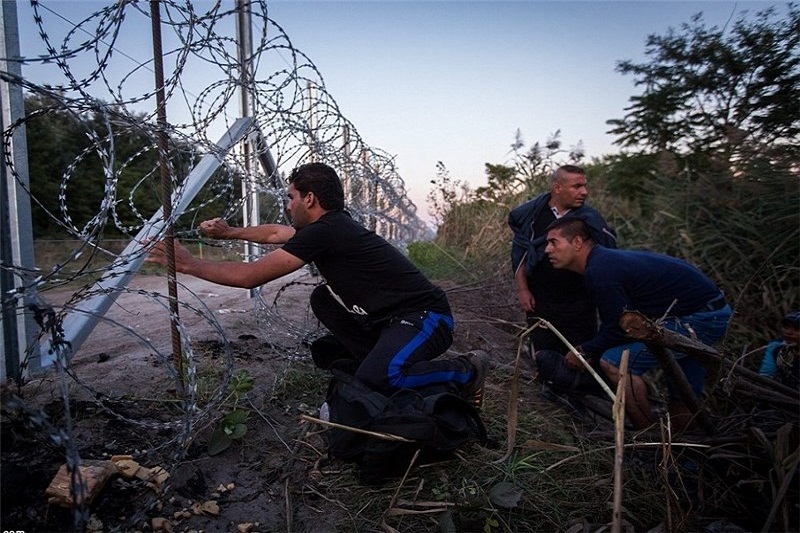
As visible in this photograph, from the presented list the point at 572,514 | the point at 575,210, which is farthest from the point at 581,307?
the point at 572,514

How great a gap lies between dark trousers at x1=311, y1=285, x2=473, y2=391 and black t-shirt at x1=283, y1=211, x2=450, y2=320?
0.28 ft

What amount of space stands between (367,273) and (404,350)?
47cm

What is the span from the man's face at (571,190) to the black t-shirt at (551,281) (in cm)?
17

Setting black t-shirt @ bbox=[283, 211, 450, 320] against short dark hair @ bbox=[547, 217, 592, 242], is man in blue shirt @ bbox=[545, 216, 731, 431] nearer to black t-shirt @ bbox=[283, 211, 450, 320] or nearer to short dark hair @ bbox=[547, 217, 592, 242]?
short dark hair @ bbox=[547, 217, 592, 242]

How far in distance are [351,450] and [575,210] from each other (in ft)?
8.90

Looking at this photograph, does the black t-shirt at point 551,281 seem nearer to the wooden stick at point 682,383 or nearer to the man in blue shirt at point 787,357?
the man in blue shirt at point 787,357

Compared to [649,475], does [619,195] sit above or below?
above

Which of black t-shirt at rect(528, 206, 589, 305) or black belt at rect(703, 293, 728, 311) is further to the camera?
black t-shirt at rect(528, 206, 589, 305)

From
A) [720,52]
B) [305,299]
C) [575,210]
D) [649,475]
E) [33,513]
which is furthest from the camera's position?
[720,52]

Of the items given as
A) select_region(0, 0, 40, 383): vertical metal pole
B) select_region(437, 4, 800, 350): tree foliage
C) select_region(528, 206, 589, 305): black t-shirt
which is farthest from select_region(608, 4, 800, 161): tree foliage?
select_region(0, 0, 40, 383): vertical metal pole

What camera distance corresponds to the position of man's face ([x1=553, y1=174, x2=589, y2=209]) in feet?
13.5

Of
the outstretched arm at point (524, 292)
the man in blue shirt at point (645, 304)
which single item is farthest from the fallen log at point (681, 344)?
the outstretched arm at point (524, 292)

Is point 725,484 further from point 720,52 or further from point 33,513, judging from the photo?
point 720,52

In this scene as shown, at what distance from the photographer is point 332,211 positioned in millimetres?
2850
